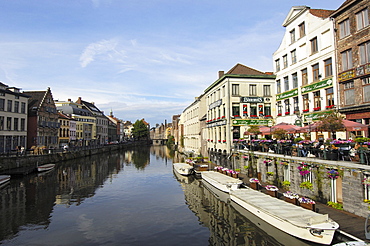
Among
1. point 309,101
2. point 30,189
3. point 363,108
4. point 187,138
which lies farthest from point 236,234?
point 187,138

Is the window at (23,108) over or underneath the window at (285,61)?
underneath

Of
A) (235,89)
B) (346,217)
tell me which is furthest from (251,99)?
(346,217)

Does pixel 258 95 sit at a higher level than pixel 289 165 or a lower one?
higher

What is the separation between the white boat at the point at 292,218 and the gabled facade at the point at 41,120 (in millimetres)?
46531

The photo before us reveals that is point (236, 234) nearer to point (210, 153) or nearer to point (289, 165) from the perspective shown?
point (289, 165)

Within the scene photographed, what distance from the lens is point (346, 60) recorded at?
22.4m

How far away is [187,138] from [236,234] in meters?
57.2

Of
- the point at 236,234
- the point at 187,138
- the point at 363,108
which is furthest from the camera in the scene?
the point at 187,138

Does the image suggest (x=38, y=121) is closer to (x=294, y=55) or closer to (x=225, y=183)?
(x=225, y=183)

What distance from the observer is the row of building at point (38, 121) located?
4197 cm

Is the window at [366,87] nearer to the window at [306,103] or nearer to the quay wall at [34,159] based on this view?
the window at [306,103]

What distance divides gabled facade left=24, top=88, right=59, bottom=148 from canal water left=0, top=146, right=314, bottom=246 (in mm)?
25842

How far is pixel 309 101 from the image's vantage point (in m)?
27.4

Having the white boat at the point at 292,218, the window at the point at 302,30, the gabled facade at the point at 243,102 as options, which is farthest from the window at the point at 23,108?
the window at the point at 302,30
